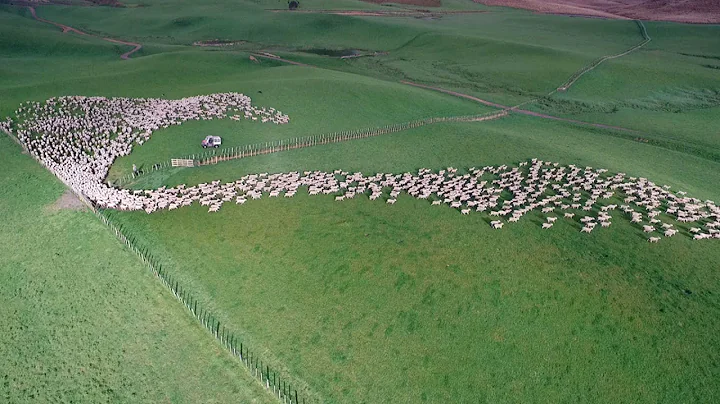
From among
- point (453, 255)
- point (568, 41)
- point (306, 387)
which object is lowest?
point (306, 387)

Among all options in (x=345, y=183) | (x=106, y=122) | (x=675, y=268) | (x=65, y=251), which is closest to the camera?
(x=675, y=268)

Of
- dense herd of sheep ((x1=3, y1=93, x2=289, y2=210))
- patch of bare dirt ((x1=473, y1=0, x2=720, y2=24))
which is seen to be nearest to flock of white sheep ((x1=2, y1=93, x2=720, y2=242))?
dense herd of sheep ((x1=3, y1=93, x2=289, y2=210))

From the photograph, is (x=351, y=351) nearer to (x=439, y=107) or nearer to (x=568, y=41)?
(x=439, y=107)

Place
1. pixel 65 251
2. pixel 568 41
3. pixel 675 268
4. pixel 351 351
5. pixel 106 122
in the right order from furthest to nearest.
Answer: pixel 568 41, pixel 106 122, pixel 65 251, pixel 675 268, pixel 351 351

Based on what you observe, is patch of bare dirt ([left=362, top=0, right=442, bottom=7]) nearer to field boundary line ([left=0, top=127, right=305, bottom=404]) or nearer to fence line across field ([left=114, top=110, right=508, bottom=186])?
fence line across field ([left=114, top=110, right=508, bottom=186])

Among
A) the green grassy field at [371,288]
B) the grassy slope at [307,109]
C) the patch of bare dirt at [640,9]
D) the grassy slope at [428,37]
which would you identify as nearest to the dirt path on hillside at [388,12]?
the grassy slope at [428,37]

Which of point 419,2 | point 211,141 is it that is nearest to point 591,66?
point 211,141

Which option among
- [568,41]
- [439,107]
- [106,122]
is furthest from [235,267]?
[568,41]
